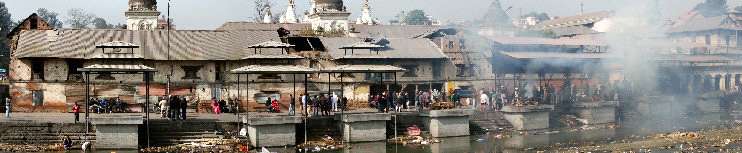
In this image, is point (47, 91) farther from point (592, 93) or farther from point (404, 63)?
point (592, 93)

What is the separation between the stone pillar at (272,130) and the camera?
34.8 metres

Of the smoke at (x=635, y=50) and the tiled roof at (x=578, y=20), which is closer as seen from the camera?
the smoke at (x=635, y=50)

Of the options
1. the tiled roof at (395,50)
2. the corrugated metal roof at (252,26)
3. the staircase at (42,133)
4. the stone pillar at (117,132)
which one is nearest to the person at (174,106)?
the stone pillar at (117,132)

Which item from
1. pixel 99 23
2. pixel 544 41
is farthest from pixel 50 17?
pixel 544 41

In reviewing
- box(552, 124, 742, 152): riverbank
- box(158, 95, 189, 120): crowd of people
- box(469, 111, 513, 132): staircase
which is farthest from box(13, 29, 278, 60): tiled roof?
box(552, 124, 742, 152): riverbank

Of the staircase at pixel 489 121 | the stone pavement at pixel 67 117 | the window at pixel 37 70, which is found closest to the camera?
the stone pavement at pixel 67 117

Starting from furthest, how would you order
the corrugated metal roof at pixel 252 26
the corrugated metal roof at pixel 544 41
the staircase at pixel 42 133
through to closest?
1. the corrugated metal roof at pixel 252 26
2. the corrugated metal roof at pixel 544 41
3. the staircase at pixel 42 133

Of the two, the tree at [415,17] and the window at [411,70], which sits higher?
the tree at [415,17]

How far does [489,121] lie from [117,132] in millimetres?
18305

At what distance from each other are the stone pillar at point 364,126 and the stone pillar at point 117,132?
8564mm

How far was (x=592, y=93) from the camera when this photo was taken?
180ft

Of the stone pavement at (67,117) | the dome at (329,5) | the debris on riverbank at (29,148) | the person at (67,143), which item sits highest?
the dome at (329,5)

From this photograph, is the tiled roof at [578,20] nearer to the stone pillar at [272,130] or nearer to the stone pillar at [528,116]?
the stone pillar at [528,116]

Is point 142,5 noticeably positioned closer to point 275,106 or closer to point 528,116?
point 275,106
